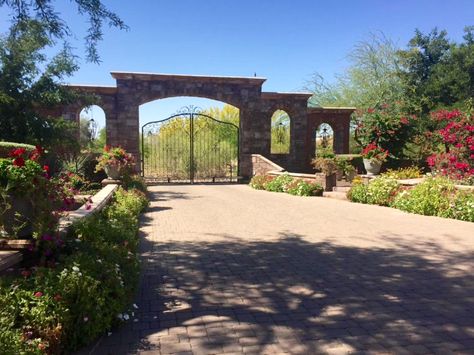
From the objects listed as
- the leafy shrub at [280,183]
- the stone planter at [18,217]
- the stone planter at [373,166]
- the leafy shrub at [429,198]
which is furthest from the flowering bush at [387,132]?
the stone planter at [18,217]

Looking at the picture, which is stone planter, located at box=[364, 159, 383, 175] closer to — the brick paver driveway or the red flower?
the brick paver driveway

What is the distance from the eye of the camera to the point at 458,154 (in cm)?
1170

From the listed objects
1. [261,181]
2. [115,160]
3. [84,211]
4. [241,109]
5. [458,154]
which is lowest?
[261,181]

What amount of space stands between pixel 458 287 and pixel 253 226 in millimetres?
4017

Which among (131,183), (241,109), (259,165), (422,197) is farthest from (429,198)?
(241,109)

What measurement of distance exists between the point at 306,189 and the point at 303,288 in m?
8.53

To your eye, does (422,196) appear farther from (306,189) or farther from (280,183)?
(280,183)

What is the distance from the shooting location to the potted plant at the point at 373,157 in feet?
43.5

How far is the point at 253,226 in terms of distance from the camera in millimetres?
7844

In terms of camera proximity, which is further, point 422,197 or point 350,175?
point 350,175

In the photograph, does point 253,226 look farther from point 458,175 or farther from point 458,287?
point 458,175

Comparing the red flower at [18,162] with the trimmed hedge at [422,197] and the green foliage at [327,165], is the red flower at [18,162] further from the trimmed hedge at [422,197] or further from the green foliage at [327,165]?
the green foliage at [327,165]

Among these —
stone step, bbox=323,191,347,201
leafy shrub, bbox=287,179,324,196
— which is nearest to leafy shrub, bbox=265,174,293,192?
leafy shrub, bbox=287,179,324,196

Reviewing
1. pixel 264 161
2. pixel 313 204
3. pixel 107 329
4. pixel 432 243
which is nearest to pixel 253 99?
pixel 264 161
